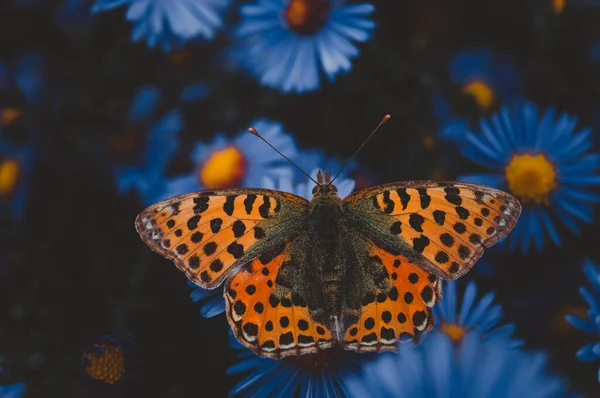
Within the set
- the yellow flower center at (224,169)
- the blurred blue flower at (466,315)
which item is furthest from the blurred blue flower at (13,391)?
the blurred blue flower at (466,315)

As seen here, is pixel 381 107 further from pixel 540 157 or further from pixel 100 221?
pixel 100 221

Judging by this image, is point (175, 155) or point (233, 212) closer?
point (233, 212)

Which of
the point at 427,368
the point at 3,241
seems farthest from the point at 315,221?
A: the point at 3,241

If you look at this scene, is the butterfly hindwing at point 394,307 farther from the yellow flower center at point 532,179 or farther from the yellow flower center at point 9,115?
the yellow flower center at point 9,115

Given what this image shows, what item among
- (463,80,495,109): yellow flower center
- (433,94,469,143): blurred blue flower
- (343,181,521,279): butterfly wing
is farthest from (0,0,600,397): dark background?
Result: (343,181,521,279): butterfly wing

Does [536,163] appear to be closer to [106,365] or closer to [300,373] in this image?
[300,373]
